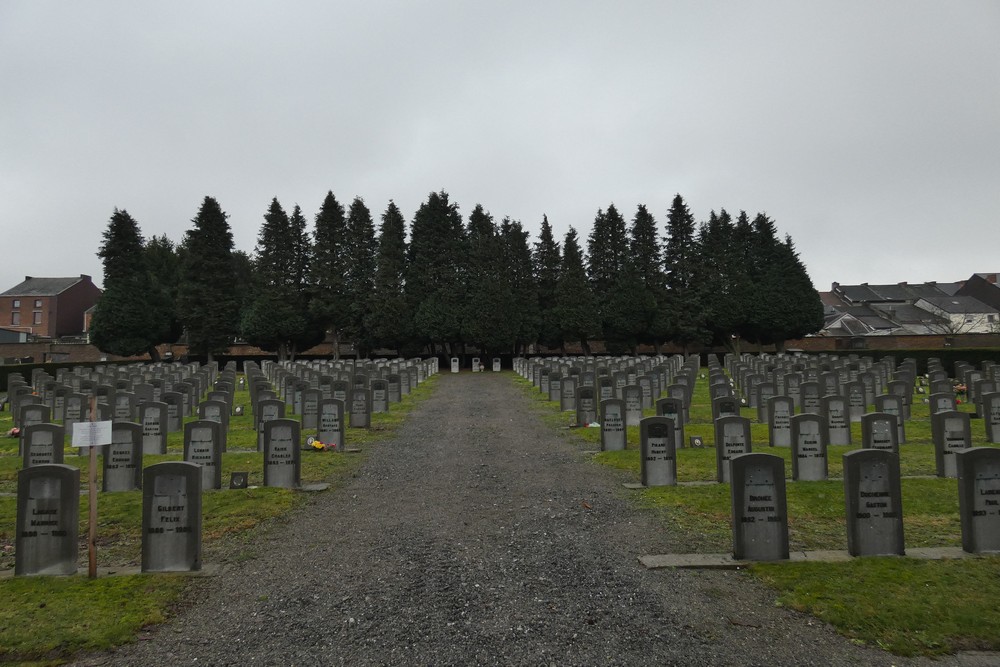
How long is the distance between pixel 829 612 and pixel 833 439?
9.59m

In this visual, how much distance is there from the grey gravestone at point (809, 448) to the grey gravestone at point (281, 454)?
816 centimetres

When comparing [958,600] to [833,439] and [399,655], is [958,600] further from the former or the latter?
[833,439]

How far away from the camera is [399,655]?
4.46 meters

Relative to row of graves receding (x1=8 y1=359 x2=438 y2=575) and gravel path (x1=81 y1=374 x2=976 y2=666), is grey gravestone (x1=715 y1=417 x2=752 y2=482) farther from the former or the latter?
row of graves receding (x1=8 y1=359 x2=438 y2=575)

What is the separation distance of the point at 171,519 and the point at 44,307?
3588 inches

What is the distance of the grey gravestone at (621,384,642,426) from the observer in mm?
16734

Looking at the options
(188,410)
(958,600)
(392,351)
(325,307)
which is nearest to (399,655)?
(958,600)

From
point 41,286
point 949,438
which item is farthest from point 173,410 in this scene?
point 41,286

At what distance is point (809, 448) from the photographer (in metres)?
10.1

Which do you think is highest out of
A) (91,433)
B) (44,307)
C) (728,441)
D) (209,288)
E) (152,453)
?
(44,307)

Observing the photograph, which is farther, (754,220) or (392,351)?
(754,220)

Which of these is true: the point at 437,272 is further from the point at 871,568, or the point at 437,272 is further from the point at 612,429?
the point at 871,568

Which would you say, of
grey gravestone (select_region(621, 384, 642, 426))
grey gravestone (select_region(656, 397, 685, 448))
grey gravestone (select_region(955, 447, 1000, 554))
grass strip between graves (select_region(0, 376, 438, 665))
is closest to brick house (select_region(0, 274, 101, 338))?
grass strip between graves (select_region(0, 376, 438, 665))

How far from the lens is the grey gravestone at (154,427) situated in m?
13.5
